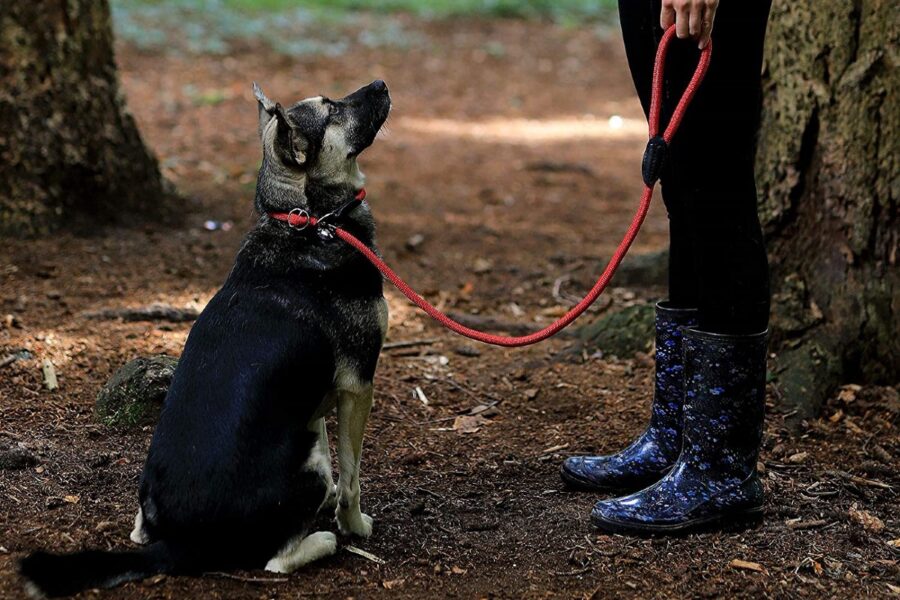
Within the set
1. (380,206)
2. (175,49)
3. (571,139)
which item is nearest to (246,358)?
(380,206)

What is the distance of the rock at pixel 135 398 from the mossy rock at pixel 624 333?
2298 millimetres

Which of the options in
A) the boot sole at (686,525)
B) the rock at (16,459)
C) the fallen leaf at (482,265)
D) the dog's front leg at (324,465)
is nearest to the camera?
the dog's front leg at (324,465)

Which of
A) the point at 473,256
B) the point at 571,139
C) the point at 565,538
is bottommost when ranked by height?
the point at 565,538

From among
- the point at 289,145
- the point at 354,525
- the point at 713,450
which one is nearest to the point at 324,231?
the point at 289,145

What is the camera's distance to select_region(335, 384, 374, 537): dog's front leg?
3.68m

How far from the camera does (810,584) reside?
3311mm

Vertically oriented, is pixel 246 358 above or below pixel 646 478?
above

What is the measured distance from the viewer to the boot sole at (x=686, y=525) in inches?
143

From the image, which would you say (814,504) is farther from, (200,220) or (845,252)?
(200,220)

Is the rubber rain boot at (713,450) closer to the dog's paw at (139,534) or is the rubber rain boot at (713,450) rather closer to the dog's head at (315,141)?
the dog's head at (315,141)

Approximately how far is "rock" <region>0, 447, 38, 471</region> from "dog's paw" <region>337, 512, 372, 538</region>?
1343 millimetres

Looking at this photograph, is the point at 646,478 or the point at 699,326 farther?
the point at 646,478

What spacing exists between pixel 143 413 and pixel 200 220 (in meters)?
3.13

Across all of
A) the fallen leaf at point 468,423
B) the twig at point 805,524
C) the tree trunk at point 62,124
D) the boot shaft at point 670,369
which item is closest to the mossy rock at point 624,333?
the fallen leaf at point 468,423
